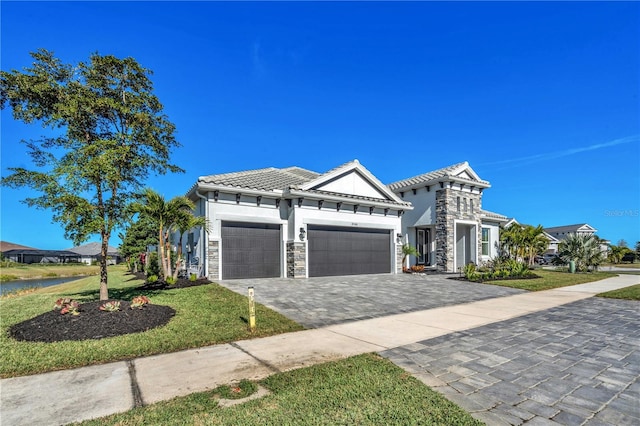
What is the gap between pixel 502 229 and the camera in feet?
95.3

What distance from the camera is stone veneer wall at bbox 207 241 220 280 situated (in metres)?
14.6

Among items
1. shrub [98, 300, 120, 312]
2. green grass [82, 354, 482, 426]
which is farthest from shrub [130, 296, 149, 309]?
green grass [82, 354, 482, 426]

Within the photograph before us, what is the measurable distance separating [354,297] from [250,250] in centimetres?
682

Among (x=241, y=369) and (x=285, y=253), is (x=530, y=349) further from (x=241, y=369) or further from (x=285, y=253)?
(x=285, y=253)

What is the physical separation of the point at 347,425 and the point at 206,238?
12826mm

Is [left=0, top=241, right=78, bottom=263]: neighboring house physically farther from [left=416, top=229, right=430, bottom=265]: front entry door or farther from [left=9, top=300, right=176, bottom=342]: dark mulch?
[left=9, top=300, right=176, bottom=342]: dark mulch

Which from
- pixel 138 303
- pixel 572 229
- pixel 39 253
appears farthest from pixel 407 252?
pixel 39 253

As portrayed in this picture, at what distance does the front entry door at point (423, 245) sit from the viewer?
23.6 m

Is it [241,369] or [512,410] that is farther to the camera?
[241,369]

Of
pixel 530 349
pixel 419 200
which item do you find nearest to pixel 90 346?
pixel 530 349

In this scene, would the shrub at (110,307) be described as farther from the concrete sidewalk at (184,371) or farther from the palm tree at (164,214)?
the palm tree at (164,214)

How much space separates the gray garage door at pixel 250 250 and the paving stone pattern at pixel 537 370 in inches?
439

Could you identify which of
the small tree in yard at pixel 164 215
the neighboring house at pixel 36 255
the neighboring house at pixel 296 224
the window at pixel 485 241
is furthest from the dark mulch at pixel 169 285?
the neighboring house at pixel 36 255

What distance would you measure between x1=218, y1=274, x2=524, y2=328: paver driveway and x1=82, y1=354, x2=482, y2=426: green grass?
132 inches
